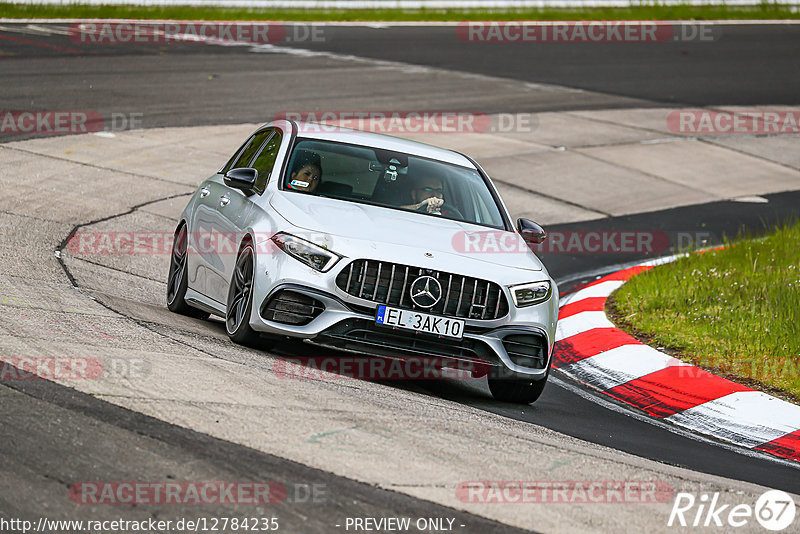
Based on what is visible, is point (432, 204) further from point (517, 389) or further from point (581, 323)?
point (581, 323)

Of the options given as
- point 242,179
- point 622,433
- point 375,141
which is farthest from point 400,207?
point 622,433

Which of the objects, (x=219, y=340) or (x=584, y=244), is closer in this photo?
(x=219, y=340)

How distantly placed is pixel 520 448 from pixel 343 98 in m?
15.1

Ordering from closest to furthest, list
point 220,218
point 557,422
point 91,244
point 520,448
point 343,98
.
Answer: point 520,448
point 557,422
point 220,218
point 91,244
point 343,98

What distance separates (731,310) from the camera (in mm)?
9594

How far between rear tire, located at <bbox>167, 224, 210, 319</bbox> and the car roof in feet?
4.14

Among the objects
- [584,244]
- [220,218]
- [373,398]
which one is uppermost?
[220,218]

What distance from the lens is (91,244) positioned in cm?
1080

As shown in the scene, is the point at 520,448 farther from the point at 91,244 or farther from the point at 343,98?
the point at 343,98

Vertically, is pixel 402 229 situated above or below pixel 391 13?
below

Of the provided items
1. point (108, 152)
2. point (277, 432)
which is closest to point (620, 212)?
point (108, 152)

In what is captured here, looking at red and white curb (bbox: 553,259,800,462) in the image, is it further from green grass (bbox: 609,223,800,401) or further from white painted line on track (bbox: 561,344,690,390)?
green grass (bbox: 609,223,800,401)

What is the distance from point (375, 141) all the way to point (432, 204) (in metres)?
0.78

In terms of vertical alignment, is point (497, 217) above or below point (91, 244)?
above
